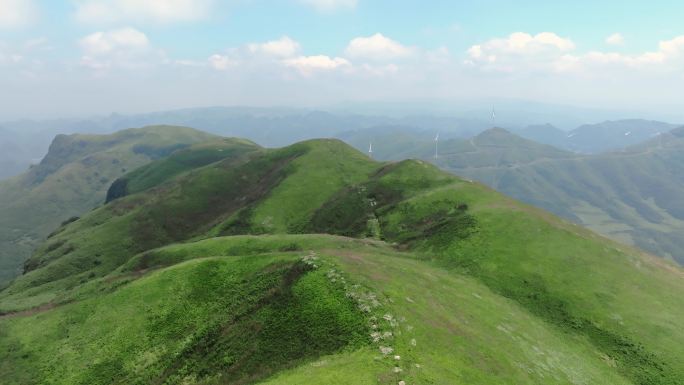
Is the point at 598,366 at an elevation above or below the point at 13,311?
above

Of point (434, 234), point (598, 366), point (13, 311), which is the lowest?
point (13, 311)

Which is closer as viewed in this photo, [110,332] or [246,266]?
[110,332]

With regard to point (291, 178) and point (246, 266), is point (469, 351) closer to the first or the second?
point (246, 266)

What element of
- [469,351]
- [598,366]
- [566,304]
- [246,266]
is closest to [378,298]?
[469,351]

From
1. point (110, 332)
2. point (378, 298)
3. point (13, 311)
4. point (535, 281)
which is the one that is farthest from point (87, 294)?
point (535, 281)

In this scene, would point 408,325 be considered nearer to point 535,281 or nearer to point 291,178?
point 535,281

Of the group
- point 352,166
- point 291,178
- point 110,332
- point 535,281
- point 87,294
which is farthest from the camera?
point 352,166

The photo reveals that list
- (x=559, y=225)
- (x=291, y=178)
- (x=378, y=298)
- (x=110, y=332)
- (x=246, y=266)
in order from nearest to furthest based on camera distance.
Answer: (x=378, y=298) → (x=110, y=332) → (x=246, y=266) → (x=559, y=225) → (x=291, y=178)
